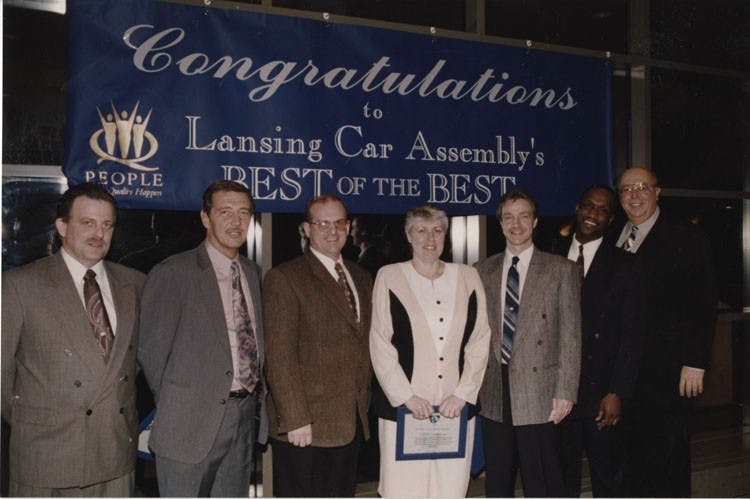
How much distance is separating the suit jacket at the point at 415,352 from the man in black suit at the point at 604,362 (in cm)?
55

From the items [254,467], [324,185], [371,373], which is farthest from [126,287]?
[254,467]

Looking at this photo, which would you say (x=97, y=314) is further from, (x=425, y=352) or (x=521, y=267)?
(x=521, y=267)

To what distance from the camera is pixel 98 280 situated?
8.66 ft

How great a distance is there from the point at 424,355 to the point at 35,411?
1.51 meters

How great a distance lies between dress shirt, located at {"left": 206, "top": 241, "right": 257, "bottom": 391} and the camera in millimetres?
2738

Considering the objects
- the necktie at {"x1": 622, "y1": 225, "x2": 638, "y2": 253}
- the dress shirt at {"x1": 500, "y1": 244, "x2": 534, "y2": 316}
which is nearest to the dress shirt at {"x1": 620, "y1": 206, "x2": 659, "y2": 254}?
the necktie at {"x1": 622, "y1": 225, "x2": 638, "y2": 253}

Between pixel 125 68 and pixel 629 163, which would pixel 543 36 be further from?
pixel 125 68

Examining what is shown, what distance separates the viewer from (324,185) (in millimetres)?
3699

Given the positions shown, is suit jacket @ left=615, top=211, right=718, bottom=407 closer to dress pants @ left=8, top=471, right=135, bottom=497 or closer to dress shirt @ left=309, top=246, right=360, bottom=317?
dress shirt @ left=309, top=246, right=360, bottom=317

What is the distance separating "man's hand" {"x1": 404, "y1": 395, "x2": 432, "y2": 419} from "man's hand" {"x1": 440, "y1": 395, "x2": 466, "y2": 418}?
0.06m

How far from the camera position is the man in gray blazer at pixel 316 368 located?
2707mm

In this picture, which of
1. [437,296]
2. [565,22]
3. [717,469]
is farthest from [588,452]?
[565,22]

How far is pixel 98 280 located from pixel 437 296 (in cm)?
140

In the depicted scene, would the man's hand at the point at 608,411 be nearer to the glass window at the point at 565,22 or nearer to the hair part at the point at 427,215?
the hair part at the point at 427,215
